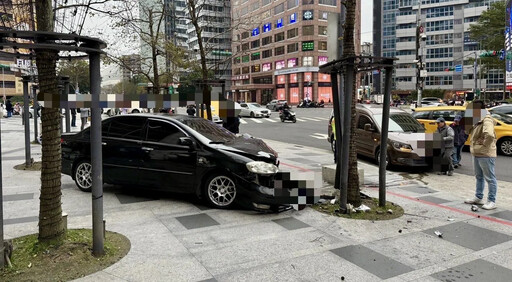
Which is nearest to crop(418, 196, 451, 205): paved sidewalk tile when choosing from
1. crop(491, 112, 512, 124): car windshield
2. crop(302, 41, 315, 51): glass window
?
crop(491, 112, 512, 124): car windshield

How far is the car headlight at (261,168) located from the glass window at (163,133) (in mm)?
1414

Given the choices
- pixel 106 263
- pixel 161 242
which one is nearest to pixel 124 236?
pixel 161 242

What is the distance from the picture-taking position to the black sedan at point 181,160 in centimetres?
610

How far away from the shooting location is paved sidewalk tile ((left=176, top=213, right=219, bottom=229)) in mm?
5605

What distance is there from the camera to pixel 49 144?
14.0 feet

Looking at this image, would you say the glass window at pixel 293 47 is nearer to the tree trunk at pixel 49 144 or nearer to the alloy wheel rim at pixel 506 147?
the alloy wheel rim at pixel 506 147

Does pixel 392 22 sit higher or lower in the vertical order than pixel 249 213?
higher

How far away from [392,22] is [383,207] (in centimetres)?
10926

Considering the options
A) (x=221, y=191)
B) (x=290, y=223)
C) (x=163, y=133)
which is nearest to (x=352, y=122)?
(x=290, y=223)

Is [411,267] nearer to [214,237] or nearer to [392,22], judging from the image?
[214,237]

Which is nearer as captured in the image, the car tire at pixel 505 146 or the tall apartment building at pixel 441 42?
the car tire at pixel 505 146

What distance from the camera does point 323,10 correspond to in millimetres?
76812

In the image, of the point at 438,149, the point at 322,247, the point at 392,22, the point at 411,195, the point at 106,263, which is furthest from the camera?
the point at 392,22

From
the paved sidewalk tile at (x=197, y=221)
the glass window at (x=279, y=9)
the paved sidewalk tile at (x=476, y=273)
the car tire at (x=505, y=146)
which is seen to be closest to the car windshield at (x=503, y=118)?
the car tire at (x=505, y=146)
